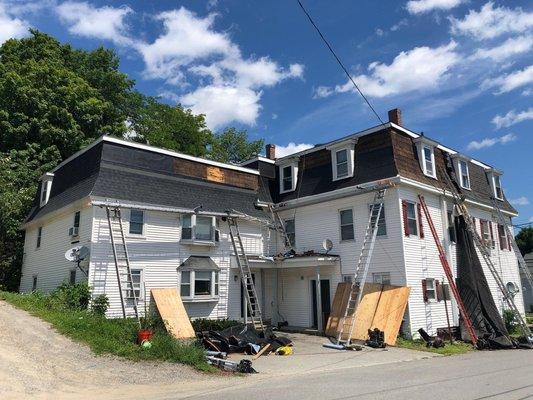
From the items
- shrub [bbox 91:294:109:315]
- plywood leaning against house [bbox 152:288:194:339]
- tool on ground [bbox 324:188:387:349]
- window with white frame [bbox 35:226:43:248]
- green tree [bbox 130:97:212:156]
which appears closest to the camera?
shrub [bbox 91:294:109:315]

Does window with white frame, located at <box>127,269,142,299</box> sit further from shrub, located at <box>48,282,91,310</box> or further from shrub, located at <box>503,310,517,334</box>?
shrub, located at <box>503,310,517,334</box>

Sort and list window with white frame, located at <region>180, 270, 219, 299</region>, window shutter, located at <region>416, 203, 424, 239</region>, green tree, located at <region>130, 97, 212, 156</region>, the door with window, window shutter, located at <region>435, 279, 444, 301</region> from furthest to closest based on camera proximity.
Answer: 1. green tree, located at <region>130, 97, 212, 156</region>
2. the door with window
3. window shutter, located at <region>416, 203, 424, 239</region>
4. window shutter, located at <region>435, 279, 444, 301</region>
5. window with white frame, located at <region>180, 270, 219, 299</region>

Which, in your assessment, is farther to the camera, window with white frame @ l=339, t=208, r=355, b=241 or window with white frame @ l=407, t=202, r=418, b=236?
window with white frame @ l=339, t=208, r=355, b=241

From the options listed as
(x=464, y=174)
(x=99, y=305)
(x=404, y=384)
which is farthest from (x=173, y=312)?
(x=464, y=174)

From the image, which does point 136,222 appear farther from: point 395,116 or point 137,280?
point 395,116

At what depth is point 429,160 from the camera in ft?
75.8

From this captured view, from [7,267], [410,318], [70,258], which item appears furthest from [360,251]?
[7,267]

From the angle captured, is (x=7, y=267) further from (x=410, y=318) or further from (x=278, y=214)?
(x=410, y=318)

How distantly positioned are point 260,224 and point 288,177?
139 inches

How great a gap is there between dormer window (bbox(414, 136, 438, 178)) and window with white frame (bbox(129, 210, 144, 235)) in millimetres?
13679

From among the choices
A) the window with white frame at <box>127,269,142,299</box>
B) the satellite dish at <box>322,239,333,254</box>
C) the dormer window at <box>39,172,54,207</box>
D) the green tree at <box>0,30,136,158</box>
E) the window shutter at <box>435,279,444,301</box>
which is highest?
the green tree at <box>0,30,136,158</box>

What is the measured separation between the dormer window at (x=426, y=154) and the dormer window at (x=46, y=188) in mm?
19186

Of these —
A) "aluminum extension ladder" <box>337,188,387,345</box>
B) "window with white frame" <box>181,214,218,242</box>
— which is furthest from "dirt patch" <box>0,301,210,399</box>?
Answer: "aluminum extension ladder" <box>337,188,387,345</box>

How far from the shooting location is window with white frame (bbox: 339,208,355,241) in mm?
21970
